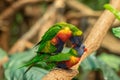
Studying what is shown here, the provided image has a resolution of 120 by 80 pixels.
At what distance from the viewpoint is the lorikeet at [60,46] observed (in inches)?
37.1

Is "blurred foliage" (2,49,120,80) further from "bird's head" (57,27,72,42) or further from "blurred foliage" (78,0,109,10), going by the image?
"blurred foliage" (78,0,109,10)

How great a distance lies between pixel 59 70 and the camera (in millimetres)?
965

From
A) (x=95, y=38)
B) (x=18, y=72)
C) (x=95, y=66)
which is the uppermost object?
(x=95, y=38)

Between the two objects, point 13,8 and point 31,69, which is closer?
point 31,69

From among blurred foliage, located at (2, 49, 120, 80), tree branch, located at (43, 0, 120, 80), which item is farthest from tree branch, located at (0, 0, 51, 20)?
tree branch, located at (43, 0, 120, 80)

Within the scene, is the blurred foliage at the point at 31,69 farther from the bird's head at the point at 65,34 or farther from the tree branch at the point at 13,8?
the tree branch at the point at 13,8

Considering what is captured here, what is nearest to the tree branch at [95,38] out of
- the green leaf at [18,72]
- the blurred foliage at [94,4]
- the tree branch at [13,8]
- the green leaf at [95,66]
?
the green leaf at [18,72]

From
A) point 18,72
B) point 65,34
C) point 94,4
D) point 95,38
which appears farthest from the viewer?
point 94,4

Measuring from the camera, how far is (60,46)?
3.20 feet

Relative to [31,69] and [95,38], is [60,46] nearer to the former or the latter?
[95,38]

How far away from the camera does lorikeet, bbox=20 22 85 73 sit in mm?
942

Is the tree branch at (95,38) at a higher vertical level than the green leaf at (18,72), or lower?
higher

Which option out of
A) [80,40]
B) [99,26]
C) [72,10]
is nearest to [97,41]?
[99,26]

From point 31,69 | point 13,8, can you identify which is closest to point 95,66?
point 31,69
